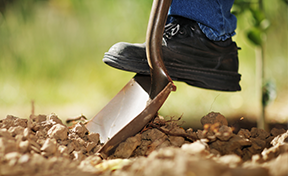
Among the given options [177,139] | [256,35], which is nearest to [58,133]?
[177,139]

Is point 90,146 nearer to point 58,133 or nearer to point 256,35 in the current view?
point 58,133

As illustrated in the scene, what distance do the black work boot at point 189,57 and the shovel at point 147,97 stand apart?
123mm

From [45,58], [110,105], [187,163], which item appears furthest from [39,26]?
[187,163]

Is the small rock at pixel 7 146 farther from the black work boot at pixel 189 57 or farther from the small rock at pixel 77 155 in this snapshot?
the black work boot at pixel 189 57

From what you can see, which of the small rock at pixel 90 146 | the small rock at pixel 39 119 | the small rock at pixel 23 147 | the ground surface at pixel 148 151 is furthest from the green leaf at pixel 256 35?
the small rock at pixel 23 147

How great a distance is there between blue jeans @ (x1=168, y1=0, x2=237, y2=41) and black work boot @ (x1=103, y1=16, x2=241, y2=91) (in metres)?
0.04

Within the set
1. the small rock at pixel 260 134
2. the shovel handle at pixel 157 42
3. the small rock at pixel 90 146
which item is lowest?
the small rock at pixel 260 134

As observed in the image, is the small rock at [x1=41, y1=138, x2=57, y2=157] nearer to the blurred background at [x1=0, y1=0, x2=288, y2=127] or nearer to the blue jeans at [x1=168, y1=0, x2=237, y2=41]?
the blue jeans at [x1=168, y1=0, x2=237, y2=41]

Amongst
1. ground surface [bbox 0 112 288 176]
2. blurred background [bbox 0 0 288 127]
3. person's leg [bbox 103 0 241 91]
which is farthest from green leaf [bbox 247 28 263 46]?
ground surface [bbox 0 112 288 176]

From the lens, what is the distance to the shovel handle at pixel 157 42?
84 centimetres

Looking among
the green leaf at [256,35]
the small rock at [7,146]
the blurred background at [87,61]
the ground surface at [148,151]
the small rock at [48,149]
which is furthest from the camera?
the blurred background at [87,61]

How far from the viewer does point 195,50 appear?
1.10 m

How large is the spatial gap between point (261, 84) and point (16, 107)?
2.32 metres

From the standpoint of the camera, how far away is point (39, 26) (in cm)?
258
